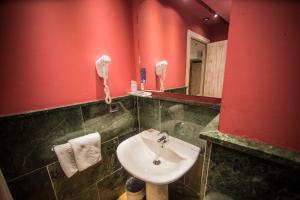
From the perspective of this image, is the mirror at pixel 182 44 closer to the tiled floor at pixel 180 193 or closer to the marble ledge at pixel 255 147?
the marble ledge at pixel 255 147

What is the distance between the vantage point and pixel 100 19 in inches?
43.0

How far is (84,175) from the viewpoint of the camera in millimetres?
1180

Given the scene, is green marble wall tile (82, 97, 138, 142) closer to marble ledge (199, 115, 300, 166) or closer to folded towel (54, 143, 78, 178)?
folded towel (54, 143, 78, 178)

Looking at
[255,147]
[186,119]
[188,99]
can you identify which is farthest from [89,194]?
[255,147]

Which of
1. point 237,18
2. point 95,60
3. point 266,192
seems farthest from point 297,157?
point 95,60

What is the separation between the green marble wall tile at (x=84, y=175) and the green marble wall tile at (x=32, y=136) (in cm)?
14

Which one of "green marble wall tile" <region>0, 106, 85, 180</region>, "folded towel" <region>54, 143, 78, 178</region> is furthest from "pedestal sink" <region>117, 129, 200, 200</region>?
"green marble wall tile" <region>0, 106, 85, 180</region>

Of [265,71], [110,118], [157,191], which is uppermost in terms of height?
[265,71]

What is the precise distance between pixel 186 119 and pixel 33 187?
1.20 meters

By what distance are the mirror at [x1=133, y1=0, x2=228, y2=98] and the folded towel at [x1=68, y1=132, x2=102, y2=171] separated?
69 centimetres

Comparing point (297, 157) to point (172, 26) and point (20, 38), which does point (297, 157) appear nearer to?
→ point (172, 26)

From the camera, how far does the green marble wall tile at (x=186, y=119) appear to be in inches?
36.7

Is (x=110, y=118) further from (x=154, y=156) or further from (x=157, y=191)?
(x=157, y=191)

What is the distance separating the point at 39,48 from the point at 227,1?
1175mm
